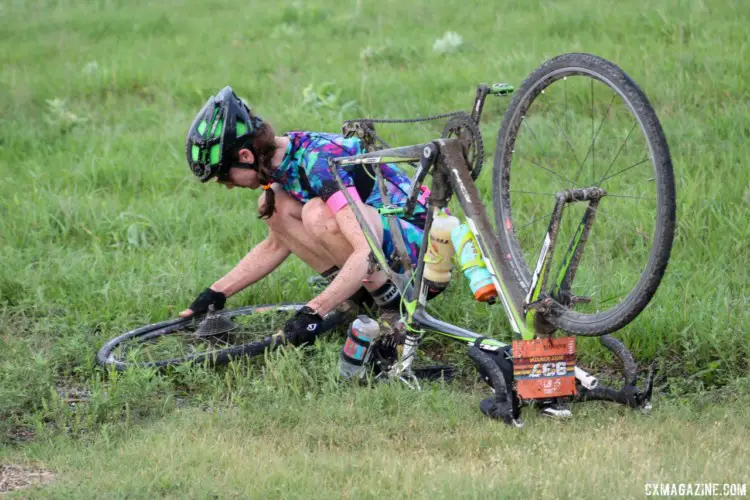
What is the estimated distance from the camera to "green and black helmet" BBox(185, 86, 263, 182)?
514 cm

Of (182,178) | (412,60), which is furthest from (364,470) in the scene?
(412,60)

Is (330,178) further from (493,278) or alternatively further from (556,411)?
(556,411)

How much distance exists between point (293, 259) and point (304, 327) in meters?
1.57

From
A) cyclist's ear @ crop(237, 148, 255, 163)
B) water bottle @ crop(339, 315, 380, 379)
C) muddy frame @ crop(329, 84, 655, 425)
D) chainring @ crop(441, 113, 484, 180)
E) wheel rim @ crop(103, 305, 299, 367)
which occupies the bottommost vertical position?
wheel rim @ crop(103, 305, 299, 367)

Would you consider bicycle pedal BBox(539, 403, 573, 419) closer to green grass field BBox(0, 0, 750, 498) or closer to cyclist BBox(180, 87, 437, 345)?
green grass field BBox(0, 0, 750, 498)

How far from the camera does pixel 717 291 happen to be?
538 cm

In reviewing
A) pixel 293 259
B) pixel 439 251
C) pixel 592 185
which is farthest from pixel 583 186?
pixel 439 251

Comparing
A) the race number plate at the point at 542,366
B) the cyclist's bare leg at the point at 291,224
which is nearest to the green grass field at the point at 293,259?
the race number plate at the point at 542,366

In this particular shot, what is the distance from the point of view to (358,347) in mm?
4789

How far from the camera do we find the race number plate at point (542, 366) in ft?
13.4

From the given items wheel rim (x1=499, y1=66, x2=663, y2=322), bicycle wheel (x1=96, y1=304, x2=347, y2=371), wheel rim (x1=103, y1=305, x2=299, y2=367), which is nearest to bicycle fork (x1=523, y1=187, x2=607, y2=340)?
wheel rim (x1=499, y1=66, x2=663, y2=322)

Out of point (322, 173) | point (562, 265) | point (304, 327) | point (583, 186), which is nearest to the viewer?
point (562, 265)

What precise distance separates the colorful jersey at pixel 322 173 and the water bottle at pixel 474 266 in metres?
0.94

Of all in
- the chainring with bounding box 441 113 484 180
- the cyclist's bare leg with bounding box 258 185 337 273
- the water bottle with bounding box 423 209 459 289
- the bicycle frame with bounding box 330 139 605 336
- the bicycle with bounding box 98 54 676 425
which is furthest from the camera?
the cyclist's bare leg with bounding box 258 185 337 273
